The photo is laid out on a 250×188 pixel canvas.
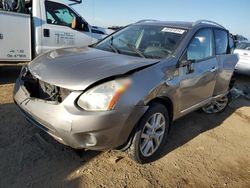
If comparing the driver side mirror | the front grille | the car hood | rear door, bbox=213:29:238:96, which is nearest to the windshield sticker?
the car hood

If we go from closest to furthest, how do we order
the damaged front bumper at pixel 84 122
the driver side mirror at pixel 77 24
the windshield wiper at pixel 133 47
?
the damaged front bumper at pixel 84 122
the windshield wiper at pixel 133 47
the driver side mirror at pixel 77 24

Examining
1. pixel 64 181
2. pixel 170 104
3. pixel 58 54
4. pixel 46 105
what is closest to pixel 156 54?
pixel 170 104

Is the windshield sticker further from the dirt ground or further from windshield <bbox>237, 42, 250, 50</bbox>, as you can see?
windshield <bbox>237, 42, 250, 50</bbox>

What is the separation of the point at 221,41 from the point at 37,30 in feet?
12.8

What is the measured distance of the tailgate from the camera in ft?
17.7

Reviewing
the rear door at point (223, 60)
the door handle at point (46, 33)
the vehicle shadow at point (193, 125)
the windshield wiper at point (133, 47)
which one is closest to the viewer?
the windshield wiper at point (133, 47)

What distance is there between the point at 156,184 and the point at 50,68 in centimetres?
173

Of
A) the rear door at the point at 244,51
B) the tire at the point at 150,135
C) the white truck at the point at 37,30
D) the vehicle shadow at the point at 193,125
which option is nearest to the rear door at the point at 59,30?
the white truck at the point at 37,30

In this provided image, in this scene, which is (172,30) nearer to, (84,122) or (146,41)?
(146,41)

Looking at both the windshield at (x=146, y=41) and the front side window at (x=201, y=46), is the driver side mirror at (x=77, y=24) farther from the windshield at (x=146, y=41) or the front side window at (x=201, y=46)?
the front side window at (x=201, y=46)

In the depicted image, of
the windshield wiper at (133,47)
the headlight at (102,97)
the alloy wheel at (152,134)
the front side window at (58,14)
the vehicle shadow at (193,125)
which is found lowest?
the vehicle shadow at (193,125)

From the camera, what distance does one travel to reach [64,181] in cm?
272

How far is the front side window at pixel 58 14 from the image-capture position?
20.0 ft

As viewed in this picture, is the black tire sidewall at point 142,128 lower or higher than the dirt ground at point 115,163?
higher
